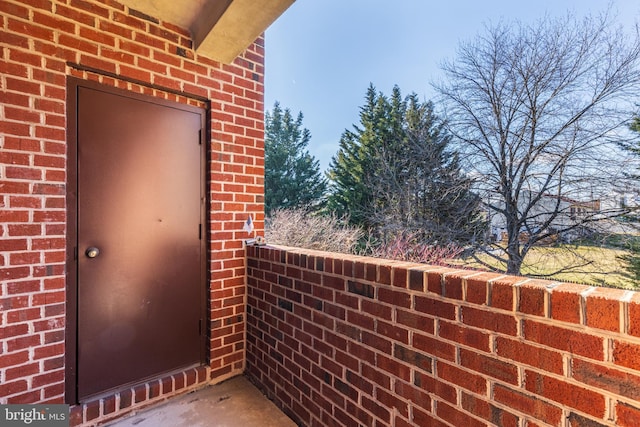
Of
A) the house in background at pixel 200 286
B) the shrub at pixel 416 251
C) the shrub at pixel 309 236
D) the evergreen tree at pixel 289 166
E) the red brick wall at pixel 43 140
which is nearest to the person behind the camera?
the house in background at pixel 200 286

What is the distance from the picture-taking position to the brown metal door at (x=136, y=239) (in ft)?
5.65

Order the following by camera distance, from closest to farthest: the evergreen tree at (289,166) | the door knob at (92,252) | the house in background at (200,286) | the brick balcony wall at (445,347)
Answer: the brick balcony wall at (445,347) < the house in background at (200,286) < the door knob at (92,252) < the evergreen tree at (289,166)

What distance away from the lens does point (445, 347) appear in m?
1.08

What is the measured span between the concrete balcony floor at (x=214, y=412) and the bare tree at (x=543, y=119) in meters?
7.79

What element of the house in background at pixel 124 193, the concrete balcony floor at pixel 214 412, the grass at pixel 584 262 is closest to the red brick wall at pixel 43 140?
the house in background at pixel 124 193

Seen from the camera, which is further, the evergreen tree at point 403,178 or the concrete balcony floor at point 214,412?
the evergreen tree at point 403,178

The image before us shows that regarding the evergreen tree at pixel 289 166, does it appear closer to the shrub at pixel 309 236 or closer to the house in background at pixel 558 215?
the shrub at pixel 309 236

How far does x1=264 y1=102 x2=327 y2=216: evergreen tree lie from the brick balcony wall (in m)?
15.0

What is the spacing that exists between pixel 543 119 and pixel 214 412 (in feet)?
29.1

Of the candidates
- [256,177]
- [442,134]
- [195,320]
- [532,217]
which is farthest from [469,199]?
[195,320]

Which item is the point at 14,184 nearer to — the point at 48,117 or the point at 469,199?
the point at 48,117

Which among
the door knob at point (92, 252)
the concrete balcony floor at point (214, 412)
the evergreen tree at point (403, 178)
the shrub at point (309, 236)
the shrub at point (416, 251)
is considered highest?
the evergreen tree at point (403, 178)

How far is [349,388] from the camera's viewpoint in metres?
1.47

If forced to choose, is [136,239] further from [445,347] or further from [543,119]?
[543,119]
